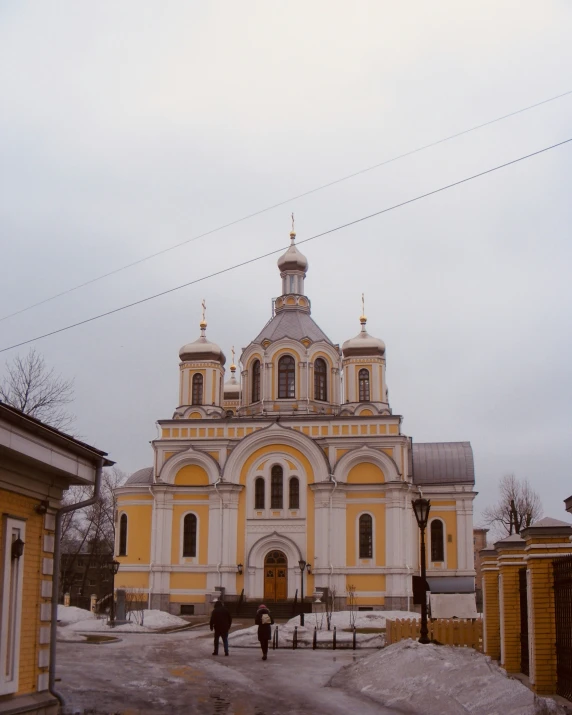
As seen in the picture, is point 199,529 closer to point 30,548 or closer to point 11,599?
point 30,548

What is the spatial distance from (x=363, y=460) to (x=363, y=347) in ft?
21.1

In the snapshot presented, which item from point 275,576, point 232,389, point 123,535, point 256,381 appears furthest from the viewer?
point 232,389

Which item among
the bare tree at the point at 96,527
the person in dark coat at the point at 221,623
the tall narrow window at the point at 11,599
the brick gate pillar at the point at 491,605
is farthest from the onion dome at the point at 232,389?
the tall narrow window at the point at 11,599

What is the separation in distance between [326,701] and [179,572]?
26909mm

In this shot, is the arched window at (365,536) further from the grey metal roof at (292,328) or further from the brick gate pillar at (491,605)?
the brick gate pillar at (491,605)

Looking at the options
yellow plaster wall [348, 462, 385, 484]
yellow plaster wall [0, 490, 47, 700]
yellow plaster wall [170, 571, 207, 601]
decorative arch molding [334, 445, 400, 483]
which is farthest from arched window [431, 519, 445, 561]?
yellow plaster wall [0, 490, 47, 700]

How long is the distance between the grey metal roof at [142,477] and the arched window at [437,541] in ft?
43.3

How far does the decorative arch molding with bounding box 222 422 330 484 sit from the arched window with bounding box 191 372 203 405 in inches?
207

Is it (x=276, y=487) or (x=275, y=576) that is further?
(x=276, y=487)

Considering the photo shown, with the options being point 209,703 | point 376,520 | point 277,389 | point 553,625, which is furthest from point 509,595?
point 277,389

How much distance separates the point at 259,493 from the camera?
40812 mm

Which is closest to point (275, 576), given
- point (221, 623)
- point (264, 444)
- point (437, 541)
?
point (264, 444)

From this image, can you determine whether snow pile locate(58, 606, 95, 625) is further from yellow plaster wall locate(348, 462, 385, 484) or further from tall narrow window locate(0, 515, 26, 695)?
tall narrow window locate(0, 515, 26, 695)

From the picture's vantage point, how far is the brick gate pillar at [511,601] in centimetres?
1559
